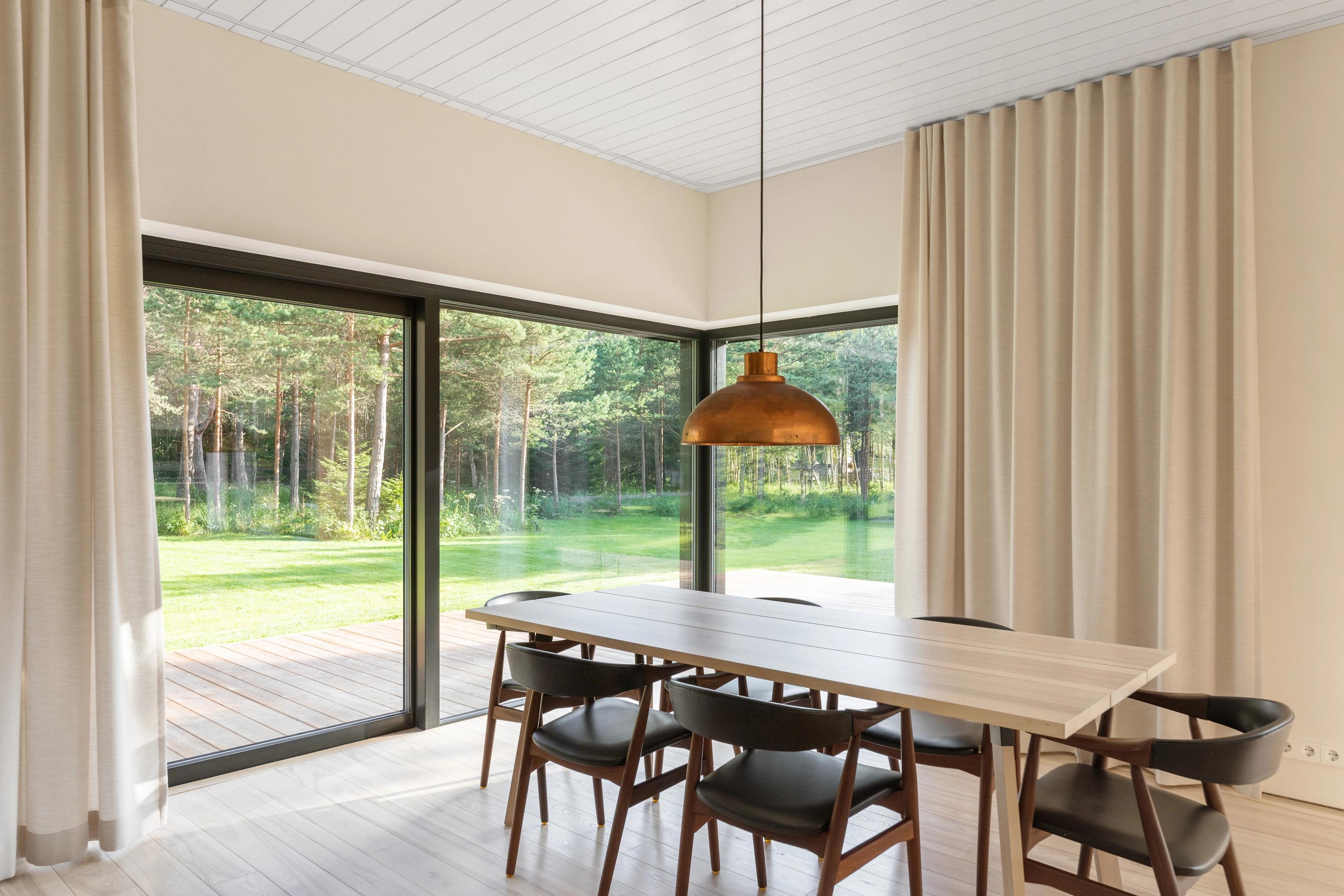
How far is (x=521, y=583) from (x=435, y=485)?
77cm

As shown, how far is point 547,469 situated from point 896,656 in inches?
98.1

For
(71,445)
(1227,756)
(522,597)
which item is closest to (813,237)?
(522,597)

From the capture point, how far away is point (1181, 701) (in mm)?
2402

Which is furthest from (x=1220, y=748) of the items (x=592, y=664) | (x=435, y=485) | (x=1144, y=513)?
(x=435, y=485)

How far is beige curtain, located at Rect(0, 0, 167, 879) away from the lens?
2605 millimetres

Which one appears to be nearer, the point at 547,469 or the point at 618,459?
the point at 547,469

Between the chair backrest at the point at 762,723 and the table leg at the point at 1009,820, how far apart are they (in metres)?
0.39

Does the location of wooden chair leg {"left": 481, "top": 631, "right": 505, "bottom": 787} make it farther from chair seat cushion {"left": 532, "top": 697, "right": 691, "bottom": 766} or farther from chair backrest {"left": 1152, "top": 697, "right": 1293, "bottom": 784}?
chair backrest {"left": 1152, "top": 697, "right": 1293, "bottom": 784}

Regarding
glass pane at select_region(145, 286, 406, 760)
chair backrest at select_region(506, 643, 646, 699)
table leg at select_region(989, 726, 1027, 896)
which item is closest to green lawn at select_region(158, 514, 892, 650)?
glass pane at select_region(145, 286, 406, 760)

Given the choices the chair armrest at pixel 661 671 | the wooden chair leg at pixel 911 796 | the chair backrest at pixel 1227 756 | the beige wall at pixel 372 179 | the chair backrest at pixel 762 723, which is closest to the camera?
the chair backrest at pixel 1227 756

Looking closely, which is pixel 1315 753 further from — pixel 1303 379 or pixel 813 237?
pixel 813 237

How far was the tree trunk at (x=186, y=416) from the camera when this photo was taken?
3320 mm

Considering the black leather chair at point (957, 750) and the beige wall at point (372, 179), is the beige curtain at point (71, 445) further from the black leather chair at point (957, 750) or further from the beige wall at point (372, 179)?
the black leather chair at point (957, 750)

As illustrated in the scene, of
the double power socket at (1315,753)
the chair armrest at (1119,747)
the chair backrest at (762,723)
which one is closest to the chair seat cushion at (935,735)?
the chair armrest at (1119,747)
